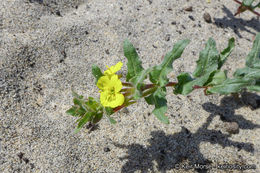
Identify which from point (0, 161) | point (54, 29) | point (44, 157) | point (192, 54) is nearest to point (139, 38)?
→ point (192, 54)

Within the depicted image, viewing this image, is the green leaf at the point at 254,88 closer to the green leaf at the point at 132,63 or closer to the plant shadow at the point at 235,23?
the green leaf at the point at 132,63

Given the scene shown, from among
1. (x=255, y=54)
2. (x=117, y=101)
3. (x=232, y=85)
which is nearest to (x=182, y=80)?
(x=232, y=85)

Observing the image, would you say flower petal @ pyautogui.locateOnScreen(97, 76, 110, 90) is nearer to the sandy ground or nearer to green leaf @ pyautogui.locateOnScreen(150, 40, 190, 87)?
green leaf @ pyautogui.locateOnScreen(150, 40, 190, 87)

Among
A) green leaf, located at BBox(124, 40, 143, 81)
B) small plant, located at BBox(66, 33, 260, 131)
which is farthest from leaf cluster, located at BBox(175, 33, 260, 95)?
green leaf, located at BBox(124, 40, 143, 81)

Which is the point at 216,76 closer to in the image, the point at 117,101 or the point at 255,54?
the point at 255,54

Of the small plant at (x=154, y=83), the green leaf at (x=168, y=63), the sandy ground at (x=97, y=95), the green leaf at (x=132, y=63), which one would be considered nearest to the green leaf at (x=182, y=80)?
the small plant at (x=154, y=83)
